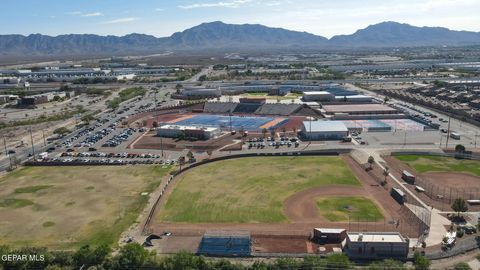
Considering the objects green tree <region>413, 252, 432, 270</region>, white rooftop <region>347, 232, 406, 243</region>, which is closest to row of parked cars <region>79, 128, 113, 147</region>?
white rooftop <region>347, 232, 406, 243</region>

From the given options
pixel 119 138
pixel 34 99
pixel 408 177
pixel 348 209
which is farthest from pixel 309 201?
pixel 34 99

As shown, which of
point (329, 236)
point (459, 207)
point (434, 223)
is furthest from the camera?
point (459, 207)

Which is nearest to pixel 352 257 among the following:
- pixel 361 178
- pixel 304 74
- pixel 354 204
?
pixel 354 204

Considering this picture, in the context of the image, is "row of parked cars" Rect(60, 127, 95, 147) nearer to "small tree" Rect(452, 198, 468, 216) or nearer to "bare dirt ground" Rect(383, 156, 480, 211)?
"bare dirt ground" Rect(383, 156, 480, 211)

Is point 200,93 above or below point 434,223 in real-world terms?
above

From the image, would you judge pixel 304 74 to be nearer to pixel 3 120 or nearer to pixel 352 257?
pixel 3 120

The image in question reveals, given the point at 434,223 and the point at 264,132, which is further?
the point at 264,132

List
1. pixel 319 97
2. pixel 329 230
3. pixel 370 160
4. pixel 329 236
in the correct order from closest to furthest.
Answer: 1. pixel 329 236
2. pixel 329 230
3. pixel 370 160
4. pixel 319 97

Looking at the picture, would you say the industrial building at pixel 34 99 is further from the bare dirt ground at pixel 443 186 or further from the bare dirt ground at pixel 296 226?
the bare dirt ground at pixel 443 186

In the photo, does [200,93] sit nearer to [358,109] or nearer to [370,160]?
[358,109]
